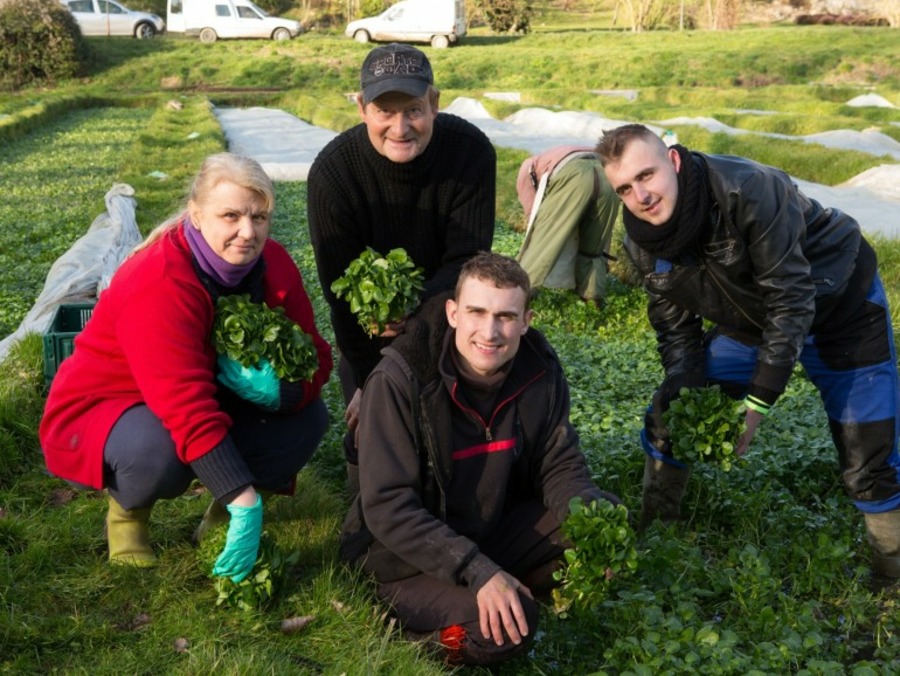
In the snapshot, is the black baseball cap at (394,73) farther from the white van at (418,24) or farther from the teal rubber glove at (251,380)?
the white van at (418,24)

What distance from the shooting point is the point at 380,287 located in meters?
3.70

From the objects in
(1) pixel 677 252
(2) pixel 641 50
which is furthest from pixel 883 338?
(2) pixel 641 50

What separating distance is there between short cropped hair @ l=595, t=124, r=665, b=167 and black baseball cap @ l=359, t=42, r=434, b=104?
69 cm

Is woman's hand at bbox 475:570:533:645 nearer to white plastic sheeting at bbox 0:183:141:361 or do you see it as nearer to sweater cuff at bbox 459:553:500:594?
sweater cuff at bbox 459:553:500:594

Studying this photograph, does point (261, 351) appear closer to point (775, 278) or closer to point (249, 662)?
point (249, 662)

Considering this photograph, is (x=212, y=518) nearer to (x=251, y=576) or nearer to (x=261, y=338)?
(x=251, y=576)

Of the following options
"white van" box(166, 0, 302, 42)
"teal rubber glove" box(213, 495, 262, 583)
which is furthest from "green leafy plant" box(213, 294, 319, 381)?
"white van" box(166, 0, 302, 42)

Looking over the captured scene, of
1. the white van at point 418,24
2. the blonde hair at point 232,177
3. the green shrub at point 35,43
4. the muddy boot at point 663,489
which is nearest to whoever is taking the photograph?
the blonde hair at point 232,177

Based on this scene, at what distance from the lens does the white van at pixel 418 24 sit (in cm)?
3903

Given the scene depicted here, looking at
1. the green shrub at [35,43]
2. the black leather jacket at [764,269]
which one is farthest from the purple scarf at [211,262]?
the green shrub at [35,43]

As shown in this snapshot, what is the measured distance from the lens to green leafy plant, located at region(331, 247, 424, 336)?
3.70 m

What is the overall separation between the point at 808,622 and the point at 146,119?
23.4 meters

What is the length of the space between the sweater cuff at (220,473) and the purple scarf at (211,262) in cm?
60

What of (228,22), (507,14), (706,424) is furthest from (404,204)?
(507,14)
